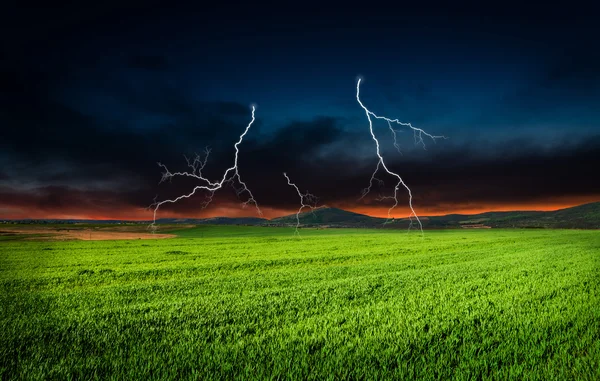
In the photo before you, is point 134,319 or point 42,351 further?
point 134,319

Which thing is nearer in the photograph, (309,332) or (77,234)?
(309,332)

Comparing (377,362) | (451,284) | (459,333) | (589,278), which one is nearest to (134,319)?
(377,362)

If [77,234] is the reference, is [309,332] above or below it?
above

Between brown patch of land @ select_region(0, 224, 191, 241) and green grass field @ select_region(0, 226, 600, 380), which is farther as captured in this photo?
brown patch of land @ select_region(0, 224, 191, 241)

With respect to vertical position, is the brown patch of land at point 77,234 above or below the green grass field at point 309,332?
below

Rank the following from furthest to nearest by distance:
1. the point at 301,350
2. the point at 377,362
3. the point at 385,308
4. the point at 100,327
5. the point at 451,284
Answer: the point at 451,284, the point at 385,308, the point at 100,327, the point at 301,350, the point at 377,362

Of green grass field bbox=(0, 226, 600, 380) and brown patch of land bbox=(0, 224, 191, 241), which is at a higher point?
green grass field bbox=(0, 226, 600, 380)

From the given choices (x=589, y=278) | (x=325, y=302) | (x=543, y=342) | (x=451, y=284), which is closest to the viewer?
(x=543, y=342)

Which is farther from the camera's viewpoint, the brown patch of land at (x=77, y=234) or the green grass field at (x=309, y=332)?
the brown patch of land at (x=77, y=234)

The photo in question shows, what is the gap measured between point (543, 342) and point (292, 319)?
5789mm

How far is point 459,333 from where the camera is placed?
7523 mm

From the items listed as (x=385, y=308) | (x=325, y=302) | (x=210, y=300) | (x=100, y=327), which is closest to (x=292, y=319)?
(x=325, y=302)

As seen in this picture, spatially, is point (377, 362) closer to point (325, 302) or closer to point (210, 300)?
point (325, 302)

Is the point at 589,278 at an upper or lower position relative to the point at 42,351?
lower
